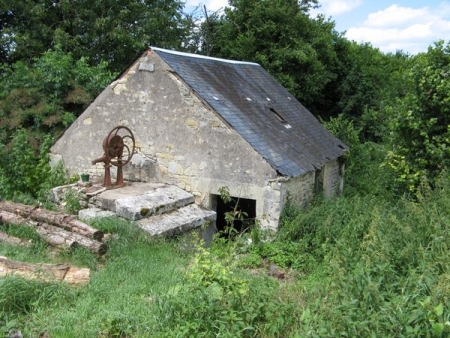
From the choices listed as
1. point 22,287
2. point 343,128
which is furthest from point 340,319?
point 343,128

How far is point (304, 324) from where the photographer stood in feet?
14.6

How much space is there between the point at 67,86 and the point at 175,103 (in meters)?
5.53

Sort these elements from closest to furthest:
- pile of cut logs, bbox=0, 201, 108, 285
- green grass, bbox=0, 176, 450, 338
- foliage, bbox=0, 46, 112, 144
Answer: green grass, bbox=0, 176, 450, 338 < pile of cut logs, bbox=0, 201, 108, 285 < foliage, bbox=0, 46, 112, 144

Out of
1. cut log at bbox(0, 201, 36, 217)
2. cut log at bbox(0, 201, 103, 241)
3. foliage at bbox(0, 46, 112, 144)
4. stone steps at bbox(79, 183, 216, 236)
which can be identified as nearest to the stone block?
stone steps at bbox(79, 183, 216, 236)

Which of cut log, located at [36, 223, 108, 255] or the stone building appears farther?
the stone building

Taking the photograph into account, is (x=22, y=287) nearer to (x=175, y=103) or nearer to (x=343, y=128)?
(x=175, y=103)

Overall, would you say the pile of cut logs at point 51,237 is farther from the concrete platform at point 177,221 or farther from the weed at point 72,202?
the concrete platform at point 177,221

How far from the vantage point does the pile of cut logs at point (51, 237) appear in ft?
19.1

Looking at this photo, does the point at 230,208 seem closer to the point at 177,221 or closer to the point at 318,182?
the point at 318,182

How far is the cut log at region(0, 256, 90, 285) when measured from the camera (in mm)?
5722

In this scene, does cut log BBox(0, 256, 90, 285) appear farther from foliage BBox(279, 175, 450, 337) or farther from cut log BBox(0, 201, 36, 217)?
foliage BBox(279, 175, 450, 337)

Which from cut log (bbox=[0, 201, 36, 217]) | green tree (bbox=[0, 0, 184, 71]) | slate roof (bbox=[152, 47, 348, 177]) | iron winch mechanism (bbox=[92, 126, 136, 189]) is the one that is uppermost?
green tree (bbox=[0, 0, 184, 71])

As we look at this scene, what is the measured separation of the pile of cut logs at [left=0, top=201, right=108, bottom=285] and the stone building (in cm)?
295

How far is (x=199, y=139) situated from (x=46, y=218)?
3.52m
